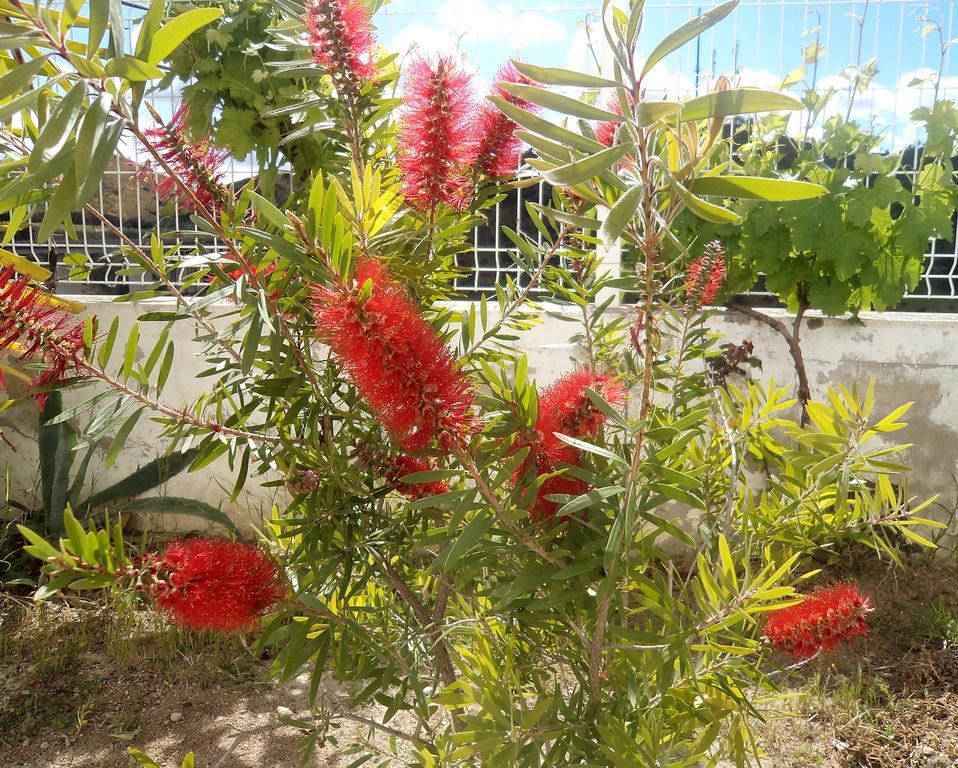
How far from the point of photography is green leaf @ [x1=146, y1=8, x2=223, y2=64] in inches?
22.7

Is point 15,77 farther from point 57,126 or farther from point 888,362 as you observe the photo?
point 888,362

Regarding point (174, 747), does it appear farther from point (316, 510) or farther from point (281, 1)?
point (281, 1)

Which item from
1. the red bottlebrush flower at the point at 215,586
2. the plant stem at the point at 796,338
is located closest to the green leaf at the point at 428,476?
the red bottlebrush flower at the point at 215,586

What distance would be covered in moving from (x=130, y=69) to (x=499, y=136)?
0.52 meters

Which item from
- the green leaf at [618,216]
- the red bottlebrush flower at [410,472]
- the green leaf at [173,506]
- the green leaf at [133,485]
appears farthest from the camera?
the green leaf at [133,485]

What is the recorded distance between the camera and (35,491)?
9.96 feet

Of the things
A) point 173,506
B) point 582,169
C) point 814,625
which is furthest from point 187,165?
point 173,506

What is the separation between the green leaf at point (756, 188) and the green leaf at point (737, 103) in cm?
4

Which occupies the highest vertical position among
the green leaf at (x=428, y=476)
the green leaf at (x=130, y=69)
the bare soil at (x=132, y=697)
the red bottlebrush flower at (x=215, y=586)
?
the green leaf at (x=130, y=69)

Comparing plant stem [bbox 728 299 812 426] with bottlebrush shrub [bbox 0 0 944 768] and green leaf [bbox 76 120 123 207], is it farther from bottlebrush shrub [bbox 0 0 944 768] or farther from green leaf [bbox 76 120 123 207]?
green leaf [bbox 76 120 123 207]

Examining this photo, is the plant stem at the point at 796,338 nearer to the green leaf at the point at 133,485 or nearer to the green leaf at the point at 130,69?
the green leaf at the point at 133,485

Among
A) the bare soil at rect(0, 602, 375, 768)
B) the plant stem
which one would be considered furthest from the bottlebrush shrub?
the plant stem

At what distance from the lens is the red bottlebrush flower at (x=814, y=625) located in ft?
3.34

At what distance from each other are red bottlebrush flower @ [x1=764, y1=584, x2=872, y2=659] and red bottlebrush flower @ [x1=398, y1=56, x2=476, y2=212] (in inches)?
27.4
